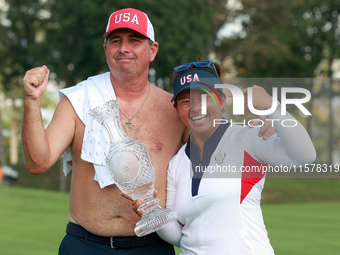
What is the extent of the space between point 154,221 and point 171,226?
275mm

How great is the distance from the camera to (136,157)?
11.2 ft

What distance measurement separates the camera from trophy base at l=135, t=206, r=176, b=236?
10.8 feet

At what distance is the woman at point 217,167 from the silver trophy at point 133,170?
18 centimetres

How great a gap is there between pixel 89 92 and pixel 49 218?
10551 mm

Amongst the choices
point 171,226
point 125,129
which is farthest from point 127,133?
point 171,226

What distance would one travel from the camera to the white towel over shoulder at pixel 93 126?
365 cm

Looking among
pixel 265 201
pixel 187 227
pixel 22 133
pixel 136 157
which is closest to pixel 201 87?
pixel 136 157

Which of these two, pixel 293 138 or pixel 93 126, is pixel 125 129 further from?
pixel 293 138

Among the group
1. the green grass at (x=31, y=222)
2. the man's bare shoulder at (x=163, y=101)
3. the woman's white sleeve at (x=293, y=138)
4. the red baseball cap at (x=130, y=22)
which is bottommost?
the green grass at (x=31, y=222)

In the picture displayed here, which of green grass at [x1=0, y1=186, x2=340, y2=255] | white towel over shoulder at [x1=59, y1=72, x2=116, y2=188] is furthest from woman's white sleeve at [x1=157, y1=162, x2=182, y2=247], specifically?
green grass at [x1=0, y1=186, x2=340, y2=255]

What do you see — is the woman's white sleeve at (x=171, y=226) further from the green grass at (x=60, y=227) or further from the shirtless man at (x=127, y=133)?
the green grass at (x=60, y=227)

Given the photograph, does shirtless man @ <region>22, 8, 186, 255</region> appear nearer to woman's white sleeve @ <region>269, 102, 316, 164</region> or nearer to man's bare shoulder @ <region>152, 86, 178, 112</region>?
man's bare shoulder @ <region>152, 86, 178, 112</region>

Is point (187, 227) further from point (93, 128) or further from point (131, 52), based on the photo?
point (131, 52)

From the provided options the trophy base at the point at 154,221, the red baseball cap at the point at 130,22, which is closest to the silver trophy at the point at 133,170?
the trophy base at the point at 154,221
